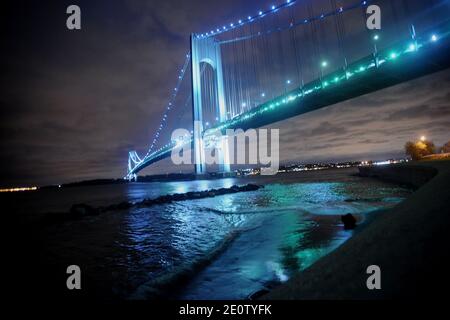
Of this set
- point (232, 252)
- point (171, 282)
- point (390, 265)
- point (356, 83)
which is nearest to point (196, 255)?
point (232, 252)

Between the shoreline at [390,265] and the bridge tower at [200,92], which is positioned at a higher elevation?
A: the bridge tower at [200,92]

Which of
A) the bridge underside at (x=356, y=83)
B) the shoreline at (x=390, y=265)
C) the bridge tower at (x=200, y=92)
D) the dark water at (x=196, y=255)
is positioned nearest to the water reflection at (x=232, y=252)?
the dark water at (x=196, y=255)

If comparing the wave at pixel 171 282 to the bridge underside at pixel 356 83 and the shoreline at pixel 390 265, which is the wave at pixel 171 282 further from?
the bridge underside at pixel 356 83

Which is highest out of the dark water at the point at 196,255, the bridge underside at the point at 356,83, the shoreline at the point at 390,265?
the bridge underside at the point at 356,83

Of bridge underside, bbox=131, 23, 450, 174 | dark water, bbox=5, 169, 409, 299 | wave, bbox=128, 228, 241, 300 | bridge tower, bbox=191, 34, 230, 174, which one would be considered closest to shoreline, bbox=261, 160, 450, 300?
dark water, bbox=5, 169, 409, 299

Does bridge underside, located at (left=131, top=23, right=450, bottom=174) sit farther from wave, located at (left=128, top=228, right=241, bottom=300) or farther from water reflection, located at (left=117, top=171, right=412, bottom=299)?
wave, located at (left=128, top=228, right=241, bottom=300)
